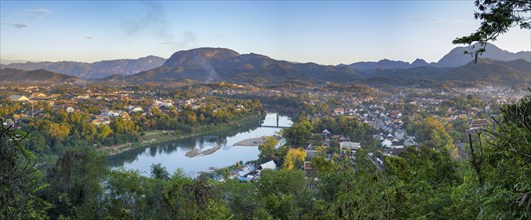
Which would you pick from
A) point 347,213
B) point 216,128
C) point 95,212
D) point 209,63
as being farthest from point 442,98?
point 209,63

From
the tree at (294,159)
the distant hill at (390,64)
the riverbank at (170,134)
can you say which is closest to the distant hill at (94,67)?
the distant hill at (390,64)

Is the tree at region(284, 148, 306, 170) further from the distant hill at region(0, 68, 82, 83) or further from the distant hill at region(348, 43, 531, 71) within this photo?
the distant hill at region(0, 68, 82, 83)

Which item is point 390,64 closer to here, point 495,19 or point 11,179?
point 495,19

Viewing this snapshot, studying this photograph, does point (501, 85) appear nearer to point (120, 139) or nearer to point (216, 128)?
point (216, 128)

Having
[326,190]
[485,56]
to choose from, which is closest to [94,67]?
[485,56]

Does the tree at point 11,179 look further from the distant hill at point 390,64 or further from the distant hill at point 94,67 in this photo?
the distant hill at point 94,67
